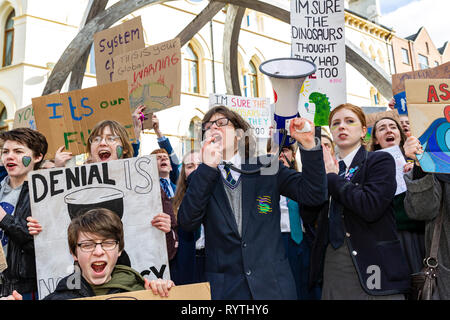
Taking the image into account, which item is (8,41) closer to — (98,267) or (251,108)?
(251,108)

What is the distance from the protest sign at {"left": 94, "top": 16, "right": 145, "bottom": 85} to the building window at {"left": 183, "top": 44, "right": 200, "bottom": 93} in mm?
12271

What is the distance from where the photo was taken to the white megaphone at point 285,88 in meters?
2.63

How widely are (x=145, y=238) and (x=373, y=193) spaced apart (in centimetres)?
123

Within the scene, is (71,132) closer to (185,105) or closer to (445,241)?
(445,241)

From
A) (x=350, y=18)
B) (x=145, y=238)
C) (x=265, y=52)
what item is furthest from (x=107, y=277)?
(x=350, y=18)

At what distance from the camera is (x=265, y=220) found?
2.41 metres

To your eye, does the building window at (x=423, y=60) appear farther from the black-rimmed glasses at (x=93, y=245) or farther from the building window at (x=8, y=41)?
the black-rimmed glasses at (x=93, y=245)

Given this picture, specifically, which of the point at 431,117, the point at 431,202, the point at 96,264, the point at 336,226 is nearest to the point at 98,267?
the point at 96,264

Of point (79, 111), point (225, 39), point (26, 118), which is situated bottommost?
point (79, 111)

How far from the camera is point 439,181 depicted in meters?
2.64

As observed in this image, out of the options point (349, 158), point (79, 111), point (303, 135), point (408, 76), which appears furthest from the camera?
point (408, 76)

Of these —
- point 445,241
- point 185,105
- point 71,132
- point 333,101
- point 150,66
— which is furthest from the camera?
point 185,105

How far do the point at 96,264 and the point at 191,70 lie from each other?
16.4 meters

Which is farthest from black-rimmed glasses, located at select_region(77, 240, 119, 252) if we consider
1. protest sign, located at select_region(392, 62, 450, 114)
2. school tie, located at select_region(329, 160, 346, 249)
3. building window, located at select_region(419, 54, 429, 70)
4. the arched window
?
building window, located at select_region(419, 54, 429, 70)
